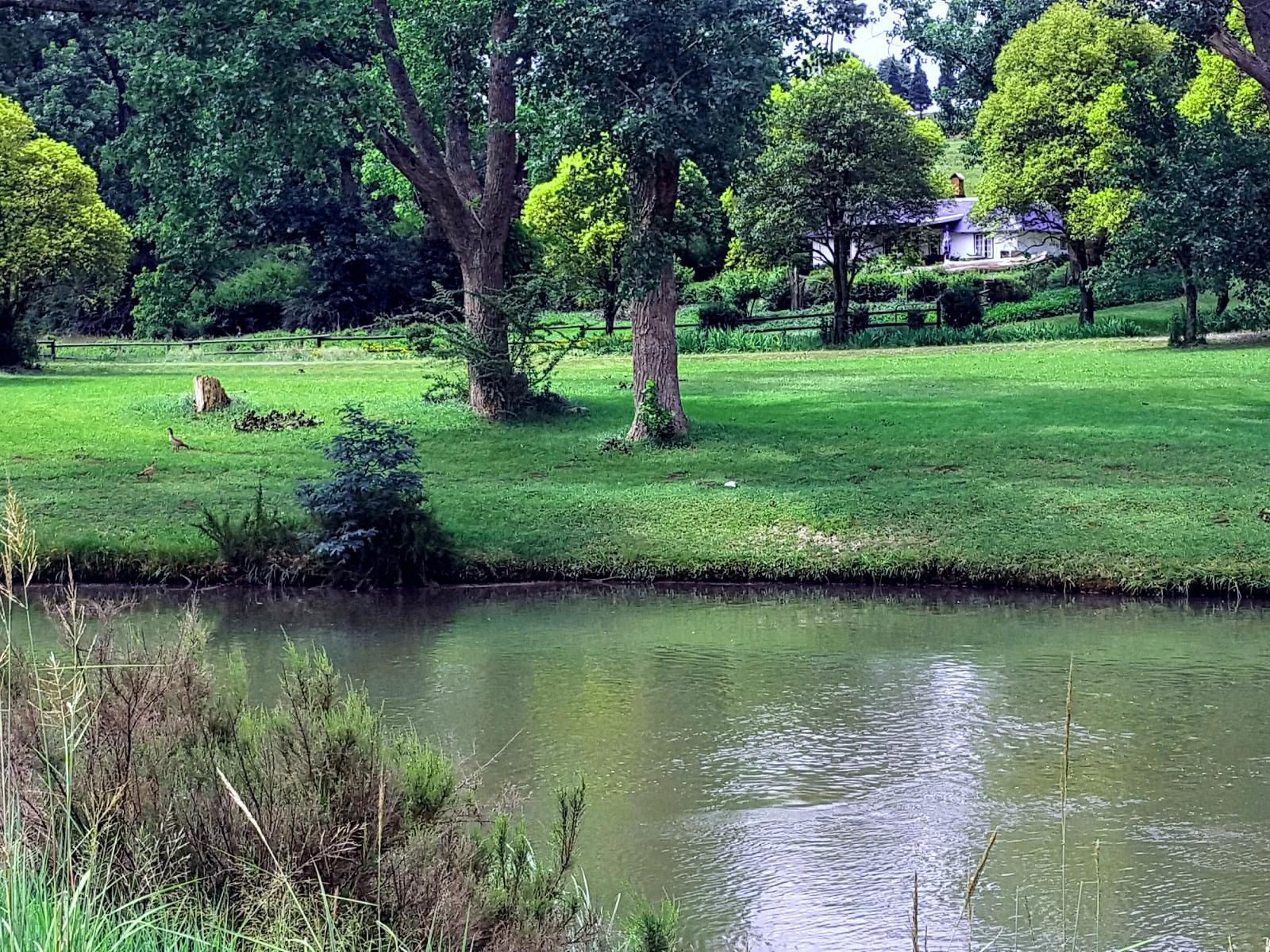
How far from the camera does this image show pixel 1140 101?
2280 centimetres

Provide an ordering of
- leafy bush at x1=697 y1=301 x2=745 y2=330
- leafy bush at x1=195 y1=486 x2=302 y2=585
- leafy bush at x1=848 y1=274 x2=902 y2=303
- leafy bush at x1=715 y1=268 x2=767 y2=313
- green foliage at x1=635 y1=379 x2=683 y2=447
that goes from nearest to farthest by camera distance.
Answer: leafy bush at x1=195 y1=486 x2=302 y2=585, green foliage at x1=635 y1=379 x2=683 y2=447, leafy bush at x1=697 y1=301 x2=745 y2=330, leafy bush at x1=848 y1=274 x2=902 y2=303, leafy bush at x1=715 y1=268 x2=767 y2=313

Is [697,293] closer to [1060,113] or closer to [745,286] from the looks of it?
[745,286]

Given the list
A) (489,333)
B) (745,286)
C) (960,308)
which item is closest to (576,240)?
(960,308)

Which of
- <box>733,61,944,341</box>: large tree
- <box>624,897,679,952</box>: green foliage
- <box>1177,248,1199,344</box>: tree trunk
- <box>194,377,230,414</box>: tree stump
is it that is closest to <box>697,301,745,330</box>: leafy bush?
<box>733,61,944,341</box>: large tree

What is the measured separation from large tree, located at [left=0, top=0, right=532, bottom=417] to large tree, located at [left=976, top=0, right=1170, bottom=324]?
24053 mm

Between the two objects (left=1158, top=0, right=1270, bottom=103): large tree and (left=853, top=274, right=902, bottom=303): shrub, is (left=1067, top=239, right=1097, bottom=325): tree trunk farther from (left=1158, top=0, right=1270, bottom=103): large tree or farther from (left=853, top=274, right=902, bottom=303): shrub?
(left=1158, top=0, right=1270, bottom=103): large tree

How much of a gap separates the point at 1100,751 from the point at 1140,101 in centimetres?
1600

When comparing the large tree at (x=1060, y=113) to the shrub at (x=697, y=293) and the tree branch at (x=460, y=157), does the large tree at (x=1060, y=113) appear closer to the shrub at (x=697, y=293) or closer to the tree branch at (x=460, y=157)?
the shrub at (x=697, y=293)

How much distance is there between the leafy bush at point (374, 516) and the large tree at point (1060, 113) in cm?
3012

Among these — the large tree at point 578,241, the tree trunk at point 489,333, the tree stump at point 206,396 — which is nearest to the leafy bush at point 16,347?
the tree stump at point 206,396

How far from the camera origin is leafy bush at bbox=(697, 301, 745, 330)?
4175 centimetres

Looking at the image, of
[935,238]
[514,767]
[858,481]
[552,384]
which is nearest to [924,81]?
[935,238]

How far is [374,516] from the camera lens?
1496 centimetres

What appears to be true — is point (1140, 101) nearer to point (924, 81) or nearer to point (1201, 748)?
point (1201, 748)
